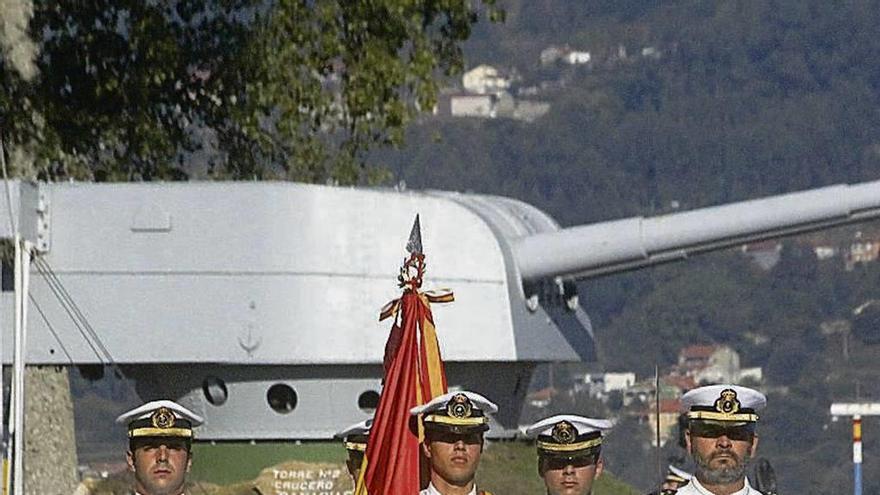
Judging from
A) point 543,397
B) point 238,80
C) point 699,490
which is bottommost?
point 699,490

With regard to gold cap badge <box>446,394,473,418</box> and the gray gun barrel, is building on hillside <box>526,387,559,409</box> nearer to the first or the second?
the gray gun barrel

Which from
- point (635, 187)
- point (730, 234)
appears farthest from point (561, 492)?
point (635, 187)

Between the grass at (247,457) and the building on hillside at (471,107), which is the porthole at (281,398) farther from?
the building on hillside at (471,107)

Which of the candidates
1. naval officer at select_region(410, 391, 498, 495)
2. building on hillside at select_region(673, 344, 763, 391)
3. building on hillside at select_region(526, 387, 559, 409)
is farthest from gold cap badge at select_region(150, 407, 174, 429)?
building on hillside at select_region(673, 344, 763, 391)

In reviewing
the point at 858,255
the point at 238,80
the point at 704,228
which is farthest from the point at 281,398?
the point at 858,255

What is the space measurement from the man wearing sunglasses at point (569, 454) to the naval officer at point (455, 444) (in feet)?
0.88

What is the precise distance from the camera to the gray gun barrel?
27.3 metres

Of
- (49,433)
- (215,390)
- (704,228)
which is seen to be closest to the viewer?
(215,390)

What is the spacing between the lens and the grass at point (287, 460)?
24.6 metres

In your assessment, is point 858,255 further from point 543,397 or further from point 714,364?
point 543,397

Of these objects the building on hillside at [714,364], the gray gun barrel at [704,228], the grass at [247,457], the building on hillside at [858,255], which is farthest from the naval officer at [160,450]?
the building on hillside at [858,255]

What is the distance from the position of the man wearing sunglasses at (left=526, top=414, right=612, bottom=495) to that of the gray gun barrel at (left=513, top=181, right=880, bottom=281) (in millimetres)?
13486

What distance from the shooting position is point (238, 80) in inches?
1380

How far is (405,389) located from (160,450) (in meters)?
2.46
